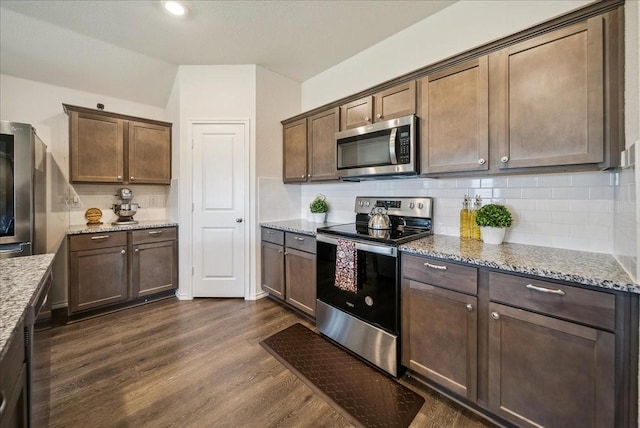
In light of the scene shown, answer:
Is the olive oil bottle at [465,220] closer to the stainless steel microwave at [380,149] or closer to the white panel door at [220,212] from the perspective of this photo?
the stainless steel microwave at [380,149]

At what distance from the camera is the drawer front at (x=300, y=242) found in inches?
97.3

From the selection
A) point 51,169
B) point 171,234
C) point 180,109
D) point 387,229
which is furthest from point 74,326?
point 387,229

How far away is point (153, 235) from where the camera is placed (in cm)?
303

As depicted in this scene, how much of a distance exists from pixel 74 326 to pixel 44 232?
0.94 metres

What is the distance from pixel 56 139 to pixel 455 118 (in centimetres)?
405

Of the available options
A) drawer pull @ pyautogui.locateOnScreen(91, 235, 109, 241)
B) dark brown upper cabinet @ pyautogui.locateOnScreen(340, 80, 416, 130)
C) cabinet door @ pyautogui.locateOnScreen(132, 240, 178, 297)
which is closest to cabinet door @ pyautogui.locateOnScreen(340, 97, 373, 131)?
dark brown upper cabinet @ pyautogui.locateOnScreen(340, 80, 416, 130)

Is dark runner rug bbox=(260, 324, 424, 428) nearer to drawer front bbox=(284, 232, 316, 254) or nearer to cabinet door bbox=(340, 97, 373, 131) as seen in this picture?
drawer front bbox=(284, 232, 316, 254)

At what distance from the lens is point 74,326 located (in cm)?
252

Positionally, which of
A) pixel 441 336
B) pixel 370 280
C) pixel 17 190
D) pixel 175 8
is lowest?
pixel 441 336

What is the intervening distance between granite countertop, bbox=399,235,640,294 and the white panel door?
212 centimetres

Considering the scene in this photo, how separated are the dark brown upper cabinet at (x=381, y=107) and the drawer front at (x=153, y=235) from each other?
236cm

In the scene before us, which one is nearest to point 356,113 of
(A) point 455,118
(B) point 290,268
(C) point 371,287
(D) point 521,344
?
(A) point 455,118

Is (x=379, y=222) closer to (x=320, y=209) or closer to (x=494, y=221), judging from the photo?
(x=494, y=221)

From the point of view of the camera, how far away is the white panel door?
10.2 feet
